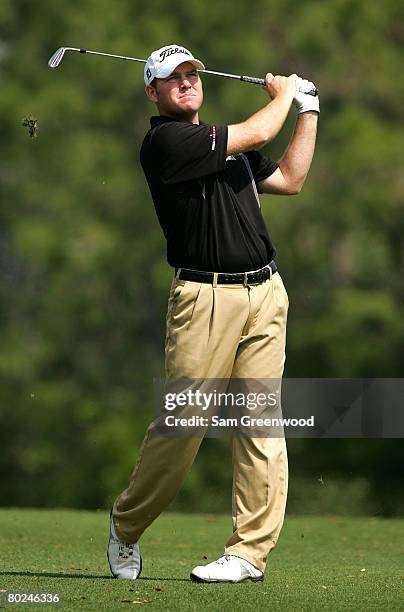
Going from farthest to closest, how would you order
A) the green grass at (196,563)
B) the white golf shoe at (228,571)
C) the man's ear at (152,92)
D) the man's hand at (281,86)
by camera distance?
the man's ear at (152,92) → the man's hand at (281,86) → the white golf shoe at (228,571) → the green grass at (196,563)

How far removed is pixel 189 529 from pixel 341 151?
1624 cm

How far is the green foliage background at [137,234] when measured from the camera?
22.2 meters

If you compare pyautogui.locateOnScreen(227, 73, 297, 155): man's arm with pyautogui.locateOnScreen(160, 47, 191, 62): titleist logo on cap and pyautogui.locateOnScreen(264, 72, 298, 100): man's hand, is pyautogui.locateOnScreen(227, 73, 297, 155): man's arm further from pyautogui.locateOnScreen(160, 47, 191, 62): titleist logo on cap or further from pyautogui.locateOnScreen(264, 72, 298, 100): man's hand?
pyautogui.locateOnScreen(160, 47, 191, 62): titleist logo on cap

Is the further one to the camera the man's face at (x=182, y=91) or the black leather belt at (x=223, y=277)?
the man's face at (x=182, y=91)

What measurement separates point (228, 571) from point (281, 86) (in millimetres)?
1857

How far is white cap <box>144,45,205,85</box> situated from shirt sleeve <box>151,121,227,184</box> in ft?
0.90

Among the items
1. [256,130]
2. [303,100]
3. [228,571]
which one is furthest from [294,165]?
[228,571]

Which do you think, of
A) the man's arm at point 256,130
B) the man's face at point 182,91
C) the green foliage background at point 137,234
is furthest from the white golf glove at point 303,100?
the green foliage background at point 137,234

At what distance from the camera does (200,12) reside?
27.1m

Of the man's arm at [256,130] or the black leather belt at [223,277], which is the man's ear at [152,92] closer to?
the man's arm at [256,130]

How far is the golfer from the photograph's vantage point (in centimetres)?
534

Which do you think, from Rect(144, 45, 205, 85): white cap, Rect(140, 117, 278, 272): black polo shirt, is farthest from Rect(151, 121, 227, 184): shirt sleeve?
Rect(144, 45, 205, 85): white cap

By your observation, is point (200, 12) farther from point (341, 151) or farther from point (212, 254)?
point (212, 254)

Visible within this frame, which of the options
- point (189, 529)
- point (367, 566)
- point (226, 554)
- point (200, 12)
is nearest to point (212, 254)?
point (226, 554)
